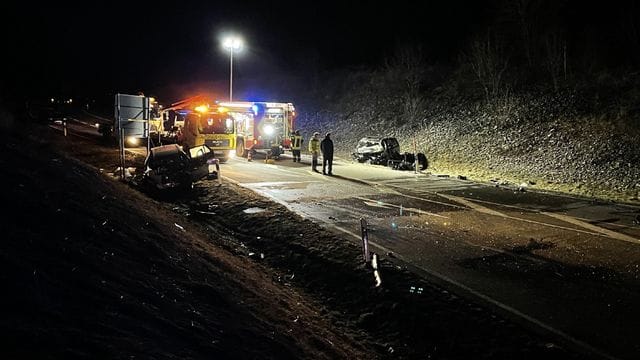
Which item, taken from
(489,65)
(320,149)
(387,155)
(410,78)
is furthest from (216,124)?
(489,65)

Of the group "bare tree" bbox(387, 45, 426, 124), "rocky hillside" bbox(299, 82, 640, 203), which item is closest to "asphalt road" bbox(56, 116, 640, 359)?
"rocky hillside" bbox(299, 82, 640, 203)

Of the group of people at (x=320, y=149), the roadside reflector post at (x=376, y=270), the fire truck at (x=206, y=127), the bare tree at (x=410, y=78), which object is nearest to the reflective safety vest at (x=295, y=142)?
the group of people at (x=320, y=149)

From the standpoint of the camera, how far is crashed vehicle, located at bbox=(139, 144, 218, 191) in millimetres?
14312

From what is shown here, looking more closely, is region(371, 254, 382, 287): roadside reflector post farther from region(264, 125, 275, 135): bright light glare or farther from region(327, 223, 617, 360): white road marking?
region(264, 125, 275, 135): bright light glare

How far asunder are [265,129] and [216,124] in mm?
3002

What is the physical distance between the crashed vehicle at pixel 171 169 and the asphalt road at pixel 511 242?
1.88 metres

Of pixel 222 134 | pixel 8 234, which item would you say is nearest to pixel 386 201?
pixel 8 234

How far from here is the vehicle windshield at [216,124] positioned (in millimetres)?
23125

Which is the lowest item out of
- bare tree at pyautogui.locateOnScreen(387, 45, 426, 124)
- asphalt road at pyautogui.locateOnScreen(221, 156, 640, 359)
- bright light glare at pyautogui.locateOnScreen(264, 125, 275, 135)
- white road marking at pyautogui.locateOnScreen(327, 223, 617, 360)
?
white road marking at pyautogui.locateOnScreen(327, 223, 617, 360)

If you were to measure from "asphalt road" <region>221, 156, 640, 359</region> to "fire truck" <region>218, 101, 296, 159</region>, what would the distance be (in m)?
8.03

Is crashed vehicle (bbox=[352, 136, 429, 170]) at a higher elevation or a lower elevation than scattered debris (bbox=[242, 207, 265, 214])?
higher

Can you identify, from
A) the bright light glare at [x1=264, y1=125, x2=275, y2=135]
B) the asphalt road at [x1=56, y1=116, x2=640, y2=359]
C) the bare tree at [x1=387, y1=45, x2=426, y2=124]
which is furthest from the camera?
the bare tree at [x1=387, y1=45, x2=426, y2=124]

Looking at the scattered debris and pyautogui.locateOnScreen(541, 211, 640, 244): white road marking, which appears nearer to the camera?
pyautogui.locateOnScreen(541, 211, 640, 244): white road marking

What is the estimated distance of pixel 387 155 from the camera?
2392 centimetres
